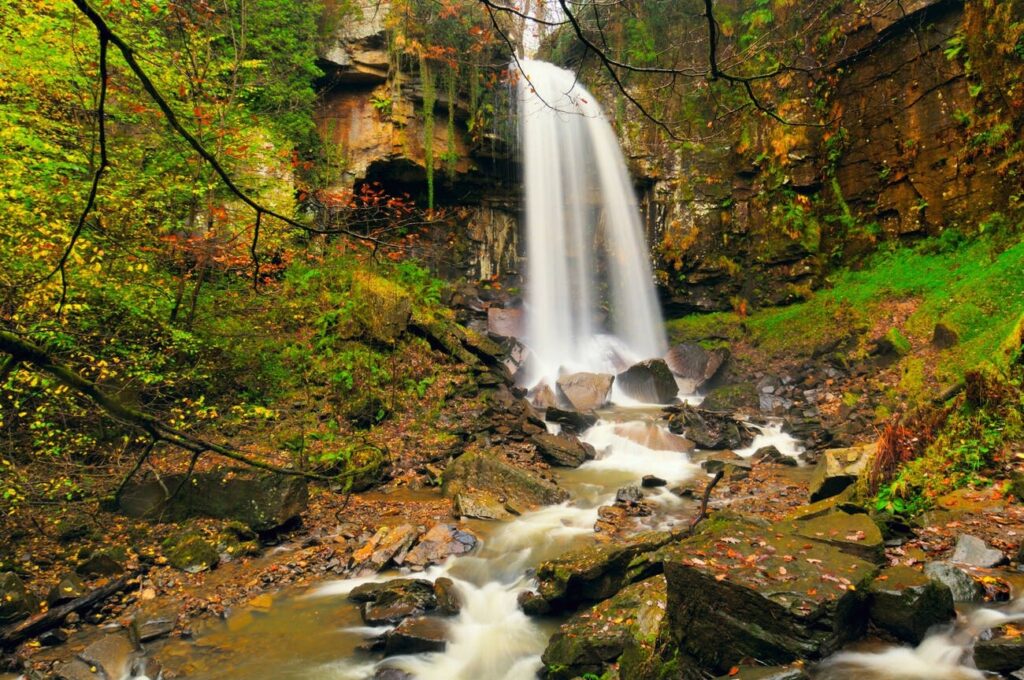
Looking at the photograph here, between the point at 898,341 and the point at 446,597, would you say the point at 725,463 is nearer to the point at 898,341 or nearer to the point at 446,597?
the point at 898,341

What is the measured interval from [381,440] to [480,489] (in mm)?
2316

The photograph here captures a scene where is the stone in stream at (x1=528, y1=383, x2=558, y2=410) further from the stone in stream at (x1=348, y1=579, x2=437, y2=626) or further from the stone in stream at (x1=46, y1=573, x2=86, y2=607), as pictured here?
the stone in stream at (x1=46, y1=573, x2=86, y2=607)

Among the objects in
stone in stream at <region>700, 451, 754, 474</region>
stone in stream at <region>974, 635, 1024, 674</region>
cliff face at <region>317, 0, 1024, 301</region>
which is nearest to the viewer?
stone in stream at <region>974, 635, 1024, 674</region>

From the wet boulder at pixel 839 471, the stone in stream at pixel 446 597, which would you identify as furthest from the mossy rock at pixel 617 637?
→ the wet boulder at pixel 839 471

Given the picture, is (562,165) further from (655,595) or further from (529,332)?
(655,595)

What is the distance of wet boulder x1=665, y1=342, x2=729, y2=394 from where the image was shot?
531 inches

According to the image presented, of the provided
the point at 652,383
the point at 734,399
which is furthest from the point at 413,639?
the point at 734,399

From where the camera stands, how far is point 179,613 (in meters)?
4.96

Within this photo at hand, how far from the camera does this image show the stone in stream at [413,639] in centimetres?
453

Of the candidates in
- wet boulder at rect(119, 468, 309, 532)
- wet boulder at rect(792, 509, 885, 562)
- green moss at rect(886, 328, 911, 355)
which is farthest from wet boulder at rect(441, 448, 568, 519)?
green moss at rect(886, 328, 911, 355)

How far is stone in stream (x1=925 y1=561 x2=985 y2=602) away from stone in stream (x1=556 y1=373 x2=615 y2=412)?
8413mm

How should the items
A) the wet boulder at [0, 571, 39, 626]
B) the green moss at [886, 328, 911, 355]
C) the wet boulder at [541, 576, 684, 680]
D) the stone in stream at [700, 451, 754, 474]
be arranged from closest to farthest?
the wet boulder at [541, 576, 684, 680]
the wet boulder at [0, 571, 39, 626]
the stone in stream at [700, 451, 754, 474]
the green moss at [886, 328, 911, 355]

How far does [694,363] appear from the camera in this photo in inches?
553

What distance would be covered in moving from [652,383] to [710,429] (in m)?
2.63
